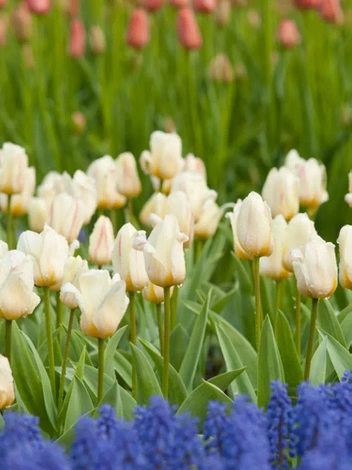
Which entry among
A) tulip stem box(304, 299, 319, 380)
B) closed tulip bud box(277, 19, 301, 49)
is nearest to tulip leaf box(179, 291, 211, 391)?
tulip stem box(304, 299, 319, 380)

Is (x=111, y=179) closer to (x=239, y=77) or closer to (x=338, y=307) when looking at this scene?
(x=338, y=307)

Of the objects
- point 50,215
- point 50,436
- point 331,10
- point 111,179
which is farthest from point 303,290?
point 331,10

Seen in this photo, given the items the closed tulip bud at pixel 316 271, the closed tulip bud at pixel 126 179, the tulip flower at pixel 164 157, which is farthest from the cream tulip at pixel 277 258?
the closed tulip bud at pixel 126 179

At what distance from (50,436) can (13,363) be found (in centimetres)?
18

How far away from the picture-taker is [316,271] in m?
1.97

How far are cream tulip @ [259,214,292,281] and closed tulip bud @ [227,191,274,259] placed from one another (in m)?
0.19

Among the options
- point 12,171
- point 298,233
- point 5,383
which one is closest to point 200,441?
point 5,383

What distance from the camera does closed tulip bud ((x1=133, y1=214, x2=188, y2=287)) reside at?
6.44 ft

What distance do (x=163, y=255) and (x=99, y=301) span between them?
0.54 ft

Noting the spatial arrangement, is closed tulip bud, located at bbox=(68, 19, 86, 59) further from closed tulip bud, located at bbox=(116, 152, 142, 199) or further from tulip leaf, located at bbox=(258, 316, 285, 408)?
tulip leaf, located at bbox=(258, 316, 285, 408)

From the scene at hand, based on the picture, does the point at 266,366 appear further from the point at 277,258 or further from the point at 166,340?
the point at 277,258

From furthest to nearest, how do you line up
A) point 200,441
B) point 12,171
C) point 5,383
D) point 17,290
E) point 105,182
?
point 105,182
point 12,171
point 17,290
point 5,383
point 200,441

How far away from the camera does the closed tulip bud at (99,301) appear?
1.89 m

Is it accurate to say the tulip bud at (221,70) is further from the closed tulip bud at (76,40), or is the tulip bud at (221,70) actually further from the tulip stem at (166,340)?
the tulip stem at (166,340)
